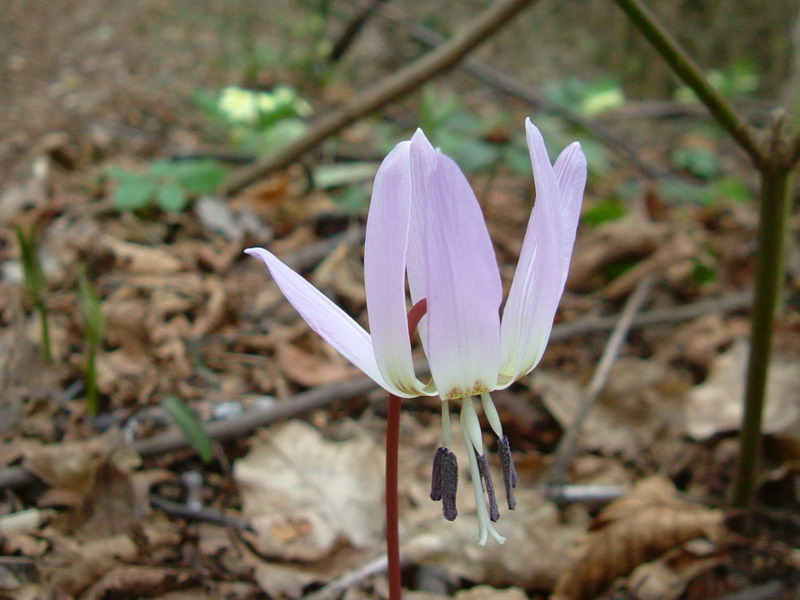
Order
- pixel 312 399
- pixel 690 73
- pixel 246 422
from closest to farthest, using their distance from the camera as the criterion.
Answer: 1. pixel 690 73
2. pixel 246 422
3. pixel 312 399

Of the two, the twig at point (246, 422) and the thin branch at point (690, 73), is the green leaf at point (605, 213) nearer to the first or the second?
the twig at point (246, 422)

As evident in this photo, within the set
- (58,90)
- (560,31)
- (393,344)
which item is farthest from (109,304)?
(560,31)

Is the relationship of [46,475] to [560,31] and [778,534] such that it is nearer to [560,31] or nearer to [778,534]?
[778,534]

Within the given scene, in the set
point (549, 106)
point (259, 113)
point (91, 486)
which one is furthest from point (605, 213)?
point (91, 486)

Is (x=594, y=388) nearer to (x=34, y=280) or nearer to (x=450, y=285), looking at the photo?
(x=450, y=285)

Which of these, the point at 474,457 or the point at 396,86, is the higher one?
the point at 396,86

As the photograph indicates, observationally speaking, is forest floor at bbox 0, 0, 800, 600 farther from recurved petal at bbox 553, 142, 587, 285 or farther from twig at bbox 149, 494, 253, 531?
recurved petal at bbox 553, 142, 587, 285
